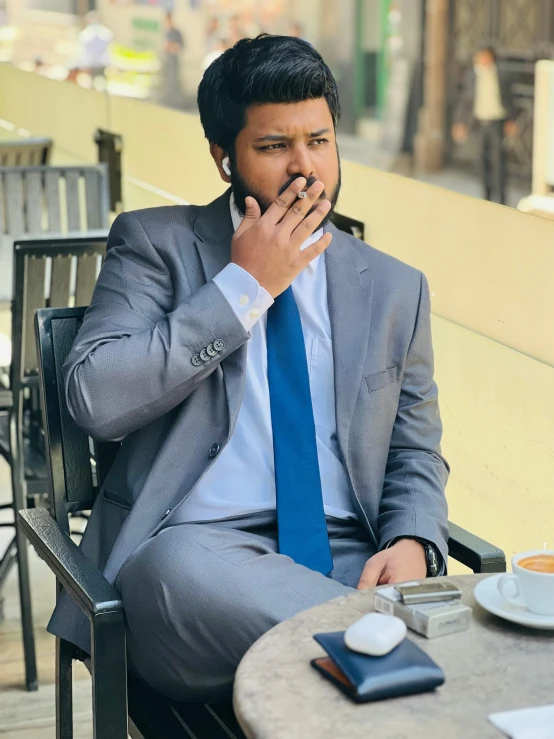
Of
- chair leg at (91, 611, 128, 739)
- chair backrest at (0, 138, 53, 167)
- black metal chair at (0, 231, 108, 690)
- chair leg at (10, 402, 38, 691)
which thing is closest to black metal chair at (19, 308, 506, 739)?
chair leg at (91, 611, 128, 739)

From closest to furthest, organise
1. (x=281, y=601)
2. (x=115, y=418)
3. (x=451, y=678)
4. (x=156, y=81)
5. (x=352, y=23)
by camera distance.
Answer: (x=451, y=678), (x=281, y=601), (x=115, y=418), (x=352, y=23), (x=156, y=81)

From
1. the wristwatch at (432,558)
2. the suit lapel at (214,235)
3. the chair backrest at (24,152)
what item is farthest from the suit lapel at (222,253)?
the chair backrest at (24,152)

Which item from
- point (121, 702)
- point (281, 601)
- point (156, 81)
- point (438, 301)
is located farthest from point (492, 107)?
point (156, 81)

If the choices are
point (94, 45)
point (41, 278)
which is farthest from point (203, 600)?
point (94, 45)

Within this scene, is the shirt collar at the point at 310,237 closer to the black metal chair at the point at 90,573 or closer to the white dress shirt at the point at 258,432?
the white dress shirt at the point at 258,432

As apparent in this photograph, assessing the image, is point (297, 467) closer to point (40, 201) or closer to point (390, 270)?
point (390, 270)

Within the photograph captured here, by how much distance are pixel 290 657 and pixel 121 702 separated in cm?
44

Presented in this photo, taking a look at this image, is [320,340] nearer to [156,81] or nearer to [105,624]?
[105,624]

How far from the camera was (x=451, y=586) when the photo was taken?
1.25 meters

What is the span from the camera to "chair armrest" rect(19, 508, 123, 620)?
1.44 meters

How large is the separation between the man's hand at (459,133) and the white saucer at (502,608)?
1235 mm

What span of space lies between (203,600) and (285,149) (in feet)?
2.33

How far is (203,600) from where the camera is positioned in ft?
4.73

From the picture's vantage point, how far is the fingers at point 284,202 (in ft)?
5.63
